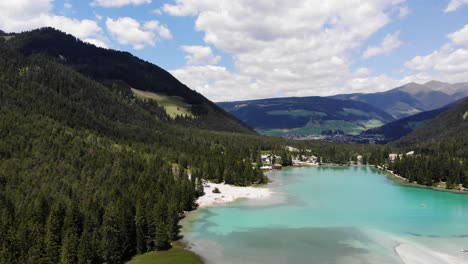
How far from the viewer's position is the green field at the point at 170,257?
76375 mm

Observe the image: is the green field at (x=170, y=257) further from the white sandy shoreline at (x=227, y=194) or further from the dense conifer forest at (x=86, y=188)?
the white sandy shoreline at (x=227, y=194)

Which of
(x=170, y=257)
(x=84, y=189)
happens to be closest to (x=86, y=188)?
(x=84, y=189)

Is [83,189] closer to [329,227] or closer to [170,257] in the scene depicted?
[170,257]

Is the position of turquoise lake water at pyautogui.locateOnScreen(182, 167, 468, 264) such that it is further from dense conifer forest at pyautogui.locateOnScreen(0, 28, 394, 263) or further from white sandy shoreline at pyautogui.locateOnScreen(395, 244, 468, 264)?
dense conifer forest at pyautogui.locateOnScreen(0, 28, 394, 263)

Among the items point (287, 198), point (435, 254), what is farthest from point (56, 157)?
point (435, 254)

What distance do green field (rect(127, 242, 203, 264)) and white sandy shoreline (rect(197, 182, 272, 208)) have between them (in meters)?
46.1

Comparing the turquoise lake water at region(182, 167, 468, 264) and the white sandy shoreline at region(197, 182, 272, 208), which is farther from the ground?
the white sandy shoreline at region(197, 182, 272, 208)

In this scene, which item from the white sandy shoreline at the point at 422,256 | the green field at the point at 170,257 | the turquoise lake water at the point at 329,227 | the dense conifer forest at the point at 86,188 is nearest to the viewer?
the dense conifer forest at the point at 86,188

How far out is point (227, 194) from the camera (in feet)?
483

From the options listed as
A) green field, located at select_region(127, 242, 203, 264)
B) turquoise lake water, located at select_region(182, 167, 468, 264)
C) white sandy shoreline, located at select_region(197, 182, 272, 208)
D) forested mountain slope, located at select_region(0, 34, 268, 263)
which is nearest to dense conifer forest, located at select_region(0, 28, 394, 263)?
forested mountain slope, located at select_region(0, 34, 268, 263)

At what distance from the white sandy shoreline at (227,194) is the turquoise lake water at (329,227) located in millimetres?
4969

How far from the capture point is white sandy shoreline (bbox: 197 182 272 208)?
135 metres

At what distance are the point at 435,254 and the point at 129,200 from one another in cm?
7181

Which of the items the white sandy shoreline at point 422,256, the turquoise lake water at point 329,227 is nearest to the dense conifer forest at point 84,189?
the turquoise lake water at point 329,227
